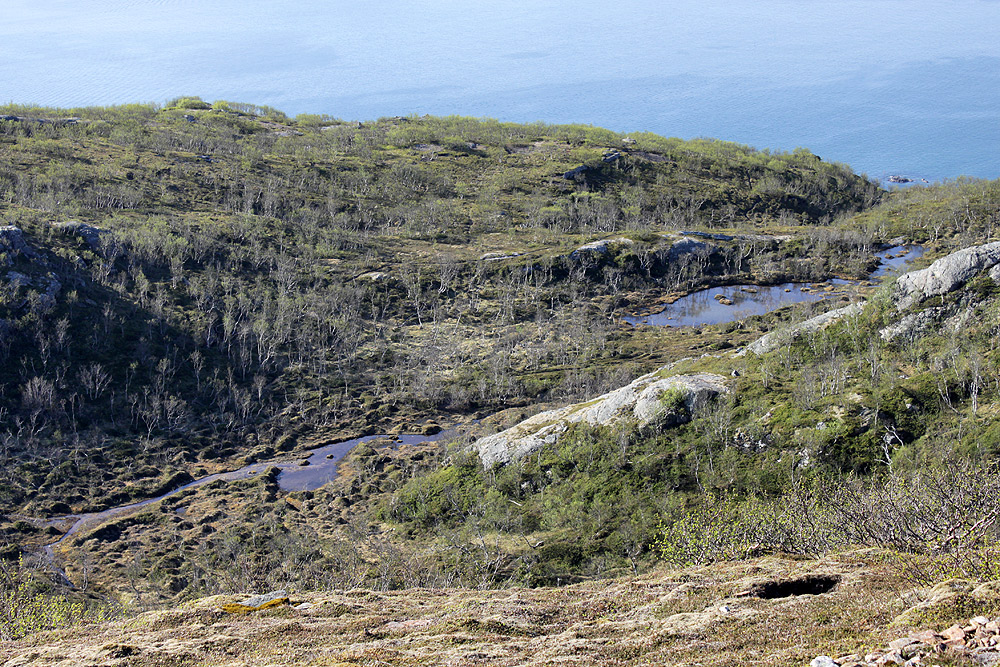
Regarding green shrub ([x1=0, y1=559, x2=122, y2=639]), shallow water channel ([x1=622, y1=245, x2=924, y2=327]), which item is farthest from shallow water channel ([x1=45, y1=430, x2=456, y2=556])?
shallow water channel ([x1=622, y1=245, x2=924, y2=327])

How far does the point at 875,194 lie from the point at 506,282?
123 meters

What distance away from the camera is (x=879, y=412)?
5222cm

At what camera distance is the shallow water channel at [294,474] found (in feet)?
219

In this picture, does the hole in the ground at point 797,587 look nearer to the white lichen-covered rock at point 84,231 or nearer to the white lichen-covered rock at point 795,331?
the white lichen-covered rock at point 795,331

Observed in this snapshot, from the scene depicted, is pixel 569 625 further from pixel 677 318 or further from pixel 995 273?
pixel 677 318

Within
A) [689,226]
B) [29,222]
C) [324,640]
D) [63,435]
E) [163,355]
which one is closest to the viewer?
[324,640]

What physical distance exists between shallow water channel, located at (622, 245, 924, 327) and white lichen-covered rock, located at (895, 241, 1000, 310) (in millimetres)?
47010

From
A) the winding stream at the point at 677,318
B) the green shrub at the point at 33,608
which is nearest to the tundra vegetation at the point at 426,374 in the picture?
the green shrub at the point at 33,608

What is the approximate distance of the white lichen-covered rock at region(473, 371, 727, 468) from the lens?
60344mm

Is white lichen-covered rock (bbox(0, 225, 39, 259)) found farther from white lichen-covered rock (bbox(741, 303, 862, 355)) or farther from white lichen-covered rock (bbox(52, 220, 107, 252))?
white lichen-covered rock (bbox(741, 303, 862, 355))

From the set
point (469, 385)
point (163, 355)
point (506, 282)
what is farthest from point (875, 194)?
point (163, 355)

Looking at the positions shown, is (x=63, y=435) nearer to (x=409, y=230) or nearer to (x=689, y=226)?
(x=409, y=230)

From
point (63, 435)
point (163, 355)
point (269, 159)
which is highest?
point (269, 159)

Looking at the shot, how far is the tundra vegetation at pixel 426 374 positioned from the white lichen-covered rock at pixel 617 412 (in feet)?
4.68
